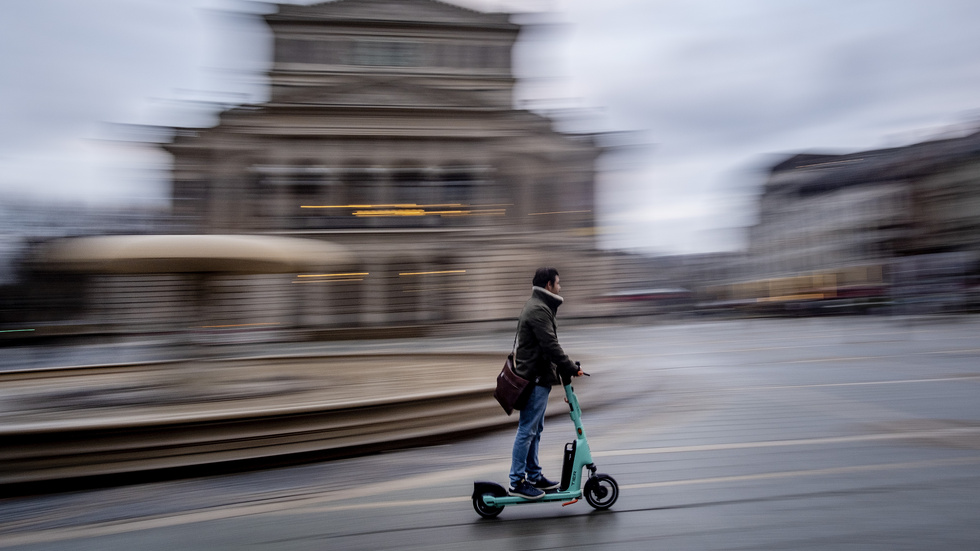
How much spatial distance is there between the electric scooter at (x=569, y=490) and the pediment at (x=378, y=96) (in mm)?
31639

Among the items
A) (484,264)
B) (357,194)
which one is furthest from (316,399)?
(357,194)

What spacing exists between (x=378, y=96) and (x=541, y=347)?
3178cm

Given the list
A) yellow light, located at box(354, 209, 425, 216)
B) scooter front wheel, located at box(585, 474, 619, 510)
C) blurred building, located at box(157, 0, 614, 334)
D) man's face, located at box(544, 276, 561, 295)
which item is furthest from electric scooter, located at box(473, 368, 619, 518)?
yellow light, located at box(354, 209, 425, 216)

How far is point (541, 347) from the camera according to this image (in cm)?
455

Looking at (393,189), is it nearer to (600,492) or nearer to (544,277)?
(544,277)

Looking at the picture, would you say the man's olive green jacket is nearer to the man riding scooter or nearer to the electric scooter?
the man riding scooter

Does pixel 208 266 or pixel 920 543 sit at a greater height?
pixel 208 266

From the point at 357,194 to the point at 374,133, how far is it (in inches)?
127

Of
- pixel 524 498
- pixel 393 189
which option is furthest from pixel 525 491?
pixel 393 189

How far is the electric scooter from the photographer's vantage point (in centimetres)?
454

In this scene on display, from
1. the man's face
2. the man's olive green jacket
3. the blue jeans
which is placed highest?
the man's face

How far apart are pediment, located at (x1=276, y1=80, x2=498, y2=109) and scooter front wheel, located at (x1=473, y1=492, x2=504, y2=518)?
104ft

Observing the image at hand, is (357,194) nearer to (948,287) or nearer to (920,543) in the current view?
(948,287)

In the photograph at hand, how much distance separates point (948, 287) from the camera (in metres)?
32.6
